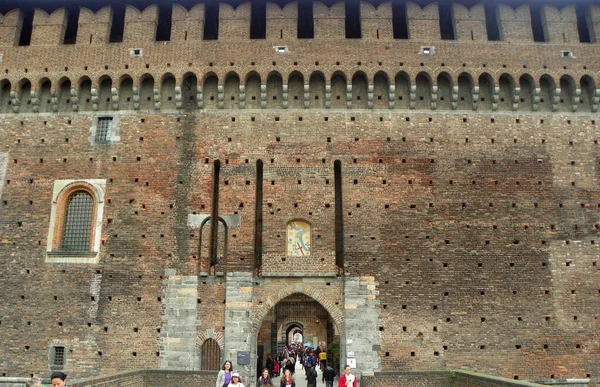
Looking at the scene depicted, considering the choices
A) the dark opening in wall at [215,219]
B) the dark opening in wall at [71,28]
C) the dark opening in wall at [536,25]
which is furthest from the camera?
the dark opening in wall at [71,28]

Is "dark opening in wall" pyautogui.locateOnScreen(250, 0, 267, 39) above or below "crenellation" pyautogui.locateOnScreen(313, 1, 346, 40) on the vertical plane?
above

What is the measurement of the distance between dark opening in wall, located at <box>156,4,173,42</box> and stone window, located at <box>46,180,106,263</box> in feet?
19.1

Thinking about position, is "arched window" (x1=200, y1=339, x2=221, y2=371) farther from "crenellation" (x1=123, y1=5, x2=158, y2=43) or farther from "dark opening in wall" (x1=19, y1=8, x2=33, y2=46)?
"dark opening in wall" (x1=19, y1=8, x2=33, y2=46)

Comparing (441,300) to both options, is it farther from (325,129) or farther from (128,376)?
(128,376)

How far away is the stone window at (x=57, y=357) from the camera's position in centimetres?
1317

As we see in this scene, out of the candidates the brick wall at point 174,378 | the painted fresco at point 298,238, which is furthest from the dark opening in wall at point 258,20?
the brick wall at point 174,378

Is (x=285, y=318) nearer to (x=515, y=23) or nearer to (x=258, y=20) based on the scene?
(x=258, y=20)

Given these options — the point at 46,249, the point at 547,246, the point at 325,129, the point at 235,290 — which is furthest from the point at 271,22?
the point at 547,246

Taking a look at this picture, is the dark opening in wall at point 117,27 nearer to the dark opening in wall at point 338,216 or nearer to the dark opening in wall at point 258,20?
the dark opening in wall at point 258,20

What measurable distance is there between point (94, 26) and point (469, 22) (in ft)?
37.8

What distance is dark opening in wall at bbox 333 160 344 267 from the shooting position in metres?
14.2

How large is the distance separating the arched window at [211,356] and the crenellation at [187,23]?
887 cm

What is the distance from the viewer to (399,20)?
55.6 feet

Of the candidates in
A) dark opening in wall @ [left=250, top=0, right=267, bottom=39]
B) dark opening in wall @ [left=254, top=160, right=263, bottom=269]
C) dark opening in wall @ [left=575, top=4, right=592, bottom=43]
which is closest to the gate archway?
dark opening in wall @ [left=254, top=160, right=263, bottom=269]
